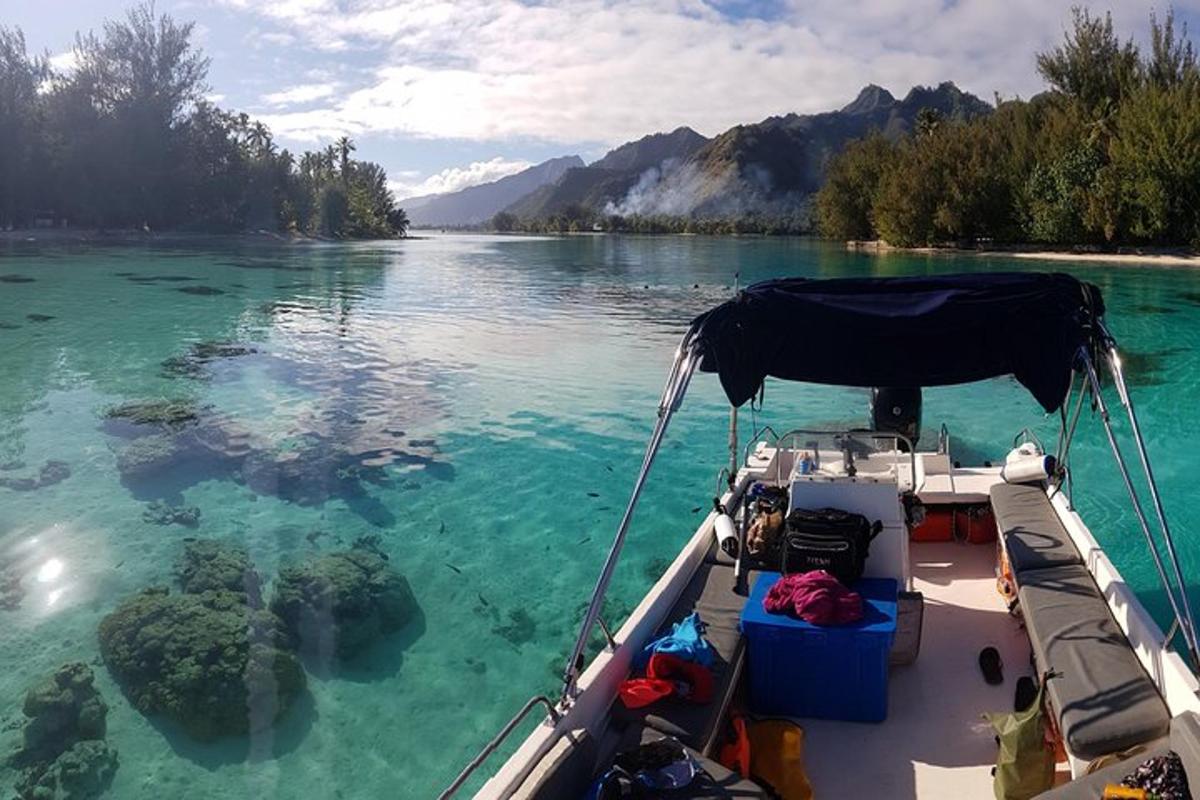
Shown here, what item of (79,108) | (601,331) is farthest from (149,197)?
(601,331)

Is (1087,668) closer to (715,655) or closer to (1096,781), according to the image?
(1096,781)

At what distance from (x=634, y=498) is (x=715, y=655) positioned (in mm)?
1065

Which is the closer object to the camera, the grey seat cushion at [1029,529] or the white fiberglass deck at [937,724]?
the white fiberglass deck at [937,724]

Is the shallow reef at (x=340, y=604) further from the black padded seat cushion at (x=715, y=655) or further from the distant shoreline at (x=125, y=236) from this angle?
the distant shoreline at (x=125, y=236)

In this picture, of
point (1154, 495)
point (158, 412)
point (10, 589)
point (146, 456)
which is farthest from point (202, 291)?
point (1154, 495)

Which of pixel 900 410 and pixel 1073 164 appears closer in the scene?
pixel 900 410

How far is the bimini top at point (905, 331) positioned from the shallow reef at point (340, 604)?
4.33 m

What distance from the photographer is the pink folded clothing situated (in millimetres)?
5137

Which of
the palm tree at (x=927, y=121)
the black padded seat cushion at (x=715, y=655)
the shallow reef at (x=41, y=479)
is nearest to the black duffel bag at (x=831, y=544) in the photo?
the black padded seat cushion at (x=715, y=655)

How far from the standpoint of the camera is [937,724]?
17.5 feet

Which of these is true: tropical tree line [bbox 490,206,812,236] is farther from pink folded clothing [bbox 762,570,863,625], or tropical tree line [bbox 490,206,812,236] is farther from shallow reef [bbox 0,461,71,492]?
pink folded clothing [bbox 762,570,863,625]

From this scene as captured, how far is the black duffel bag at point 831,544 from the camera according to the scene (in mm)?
5699

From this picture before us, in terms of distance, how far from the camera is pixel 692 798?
3742mm

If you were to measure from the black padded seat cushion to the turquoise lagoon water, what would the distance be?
75.5 inches
